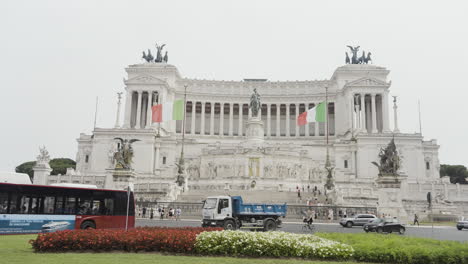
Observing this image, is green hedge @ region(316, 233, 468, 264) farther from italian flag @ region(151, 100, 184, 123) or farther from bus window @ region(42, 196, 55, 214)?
italian flag @ region(151, 100, 184, 123)

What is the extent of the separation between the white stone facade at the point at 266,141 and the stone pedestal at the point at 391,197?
207 inches

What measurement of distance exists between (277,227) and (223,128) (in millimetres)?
73371

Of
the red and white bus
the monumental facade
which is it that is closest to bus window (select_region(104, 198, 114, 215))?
the red and white bus

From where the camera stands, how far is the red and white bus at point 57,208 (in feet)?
65.5

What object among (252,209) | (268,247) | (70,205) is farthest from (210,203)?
(268,247)

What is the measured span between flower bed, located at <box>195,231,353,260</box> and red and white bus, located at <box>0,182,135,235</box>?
666cm

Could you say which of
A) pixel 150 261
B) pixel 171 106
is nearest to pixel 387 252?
pixel 150 261

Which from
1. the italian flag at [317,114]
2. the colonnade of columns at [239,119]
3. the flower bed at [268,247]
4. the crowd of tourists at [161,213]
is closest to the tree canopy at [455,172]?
the colonnade of columns at [239,119]

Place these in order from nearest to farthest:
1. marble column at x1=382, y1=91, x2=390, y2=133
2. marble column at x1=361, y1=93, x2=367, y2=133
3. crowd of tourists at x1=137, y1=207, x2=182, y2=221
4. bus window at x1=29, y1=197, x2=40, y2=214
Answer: bus window at x1=29, y1=197, x2=40, y2=214 < crowd of tourists at x1=137, y1=207, x2=182, y2=221 < marble column at x1=382, y1=91, x2=390, y2=133 < marble column at x1=361, y1=93, x2=367, y2=133

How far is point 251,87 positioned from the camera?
318 ft

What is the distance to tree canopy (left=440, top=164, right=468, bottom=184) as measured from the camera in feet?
290

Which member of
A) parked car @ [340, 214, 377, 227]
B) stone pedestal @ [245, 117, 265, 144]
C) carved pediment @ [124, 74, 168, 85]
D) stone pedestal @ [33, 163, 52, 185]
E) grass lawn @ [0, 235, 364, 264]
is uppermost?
carved pediment @ [124, 74, 168, 85]

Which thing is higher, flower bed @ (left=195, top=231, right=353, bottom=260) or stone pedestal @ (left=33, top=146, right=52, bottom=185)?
stone pedestal @ (left=33, top=146, right=52, bottom=185)

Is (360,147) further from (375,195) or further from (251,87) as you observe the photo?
(251,87)
